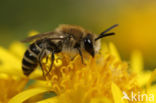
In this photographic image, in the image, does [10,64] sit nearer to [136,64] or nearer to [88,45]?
[88,45]

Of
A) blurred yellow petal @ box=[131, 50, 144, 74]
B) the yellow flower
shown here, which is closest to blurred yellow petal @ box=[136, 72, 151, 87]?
blurred yellow petal @ box=[131, 50, 144, 74]

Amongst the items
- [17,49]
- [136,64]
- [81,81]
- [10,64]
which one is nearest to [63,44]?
[81,81]

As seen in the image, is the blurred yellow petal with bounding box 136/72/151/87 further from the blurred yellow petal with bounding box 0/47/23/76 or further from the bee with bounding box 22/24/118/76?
the blurred yellow petal with bounding box 0/47/23/76

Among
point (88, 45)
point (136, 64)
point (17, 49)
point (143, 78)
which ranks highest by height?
point (17, 49)

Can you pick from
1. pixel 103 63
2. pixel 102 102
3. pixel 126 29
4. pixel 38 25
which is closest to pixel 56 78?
pixel 103 63

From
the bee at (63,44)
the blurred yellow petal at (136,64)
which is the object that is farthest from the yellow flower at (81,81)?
the blurred yellow petal at (136,64)

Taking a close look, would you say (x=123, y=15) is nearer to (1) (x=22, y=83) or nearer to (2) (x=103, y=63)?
(2) (x=103, y=63)

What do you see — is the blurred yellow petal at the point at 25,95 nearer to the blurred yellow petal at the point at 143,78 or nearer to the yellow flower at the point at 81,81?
the yellow flower at the point at 81,81

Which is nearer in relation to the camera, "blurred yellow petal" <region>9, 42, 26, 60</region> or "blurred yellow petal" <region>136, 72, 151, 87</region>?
"blurred yellow petal" <region>136, 72, 151, 87</region>

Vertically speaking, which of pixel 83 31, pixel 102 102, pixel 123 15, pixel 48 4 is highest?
pixel 48 4
